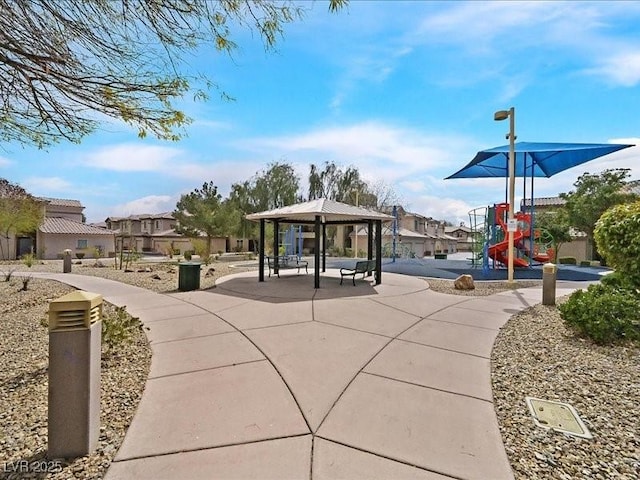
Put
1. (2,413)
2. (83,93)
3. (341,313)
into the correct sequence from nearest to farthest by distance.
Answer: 1. (2,413)
2. (83,93)
3. (341,313)

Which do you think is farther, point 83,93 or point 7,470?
point 83,93

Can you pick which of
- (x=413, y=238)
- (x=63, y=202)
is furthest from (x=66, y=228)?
(x=413, y=238)

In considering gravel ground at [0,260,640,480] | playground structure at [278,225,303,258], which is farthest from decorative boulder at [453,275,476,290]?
playground structure at [278,225,303,258]

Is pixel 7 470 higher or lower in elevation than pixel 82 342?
lower

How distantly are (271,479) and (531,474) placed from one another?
1.79 meters

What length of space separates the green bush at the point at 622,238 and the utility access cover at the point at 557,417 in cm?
432

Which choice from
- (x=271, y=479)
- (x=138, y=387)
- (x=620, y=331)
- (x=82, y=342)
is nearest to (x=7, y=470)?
(x=82, y=342)

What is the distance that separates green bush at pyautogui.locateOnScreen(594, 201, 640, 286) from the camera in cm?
599

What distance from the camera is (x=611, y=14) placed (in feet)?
18.5

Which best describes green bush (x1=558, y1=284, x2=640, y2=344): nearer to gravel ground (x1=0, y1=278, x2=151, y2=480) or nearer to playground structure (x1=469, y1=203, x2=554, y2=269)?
gravel ground (x1=0, y1=278, x2=151, y2=480)

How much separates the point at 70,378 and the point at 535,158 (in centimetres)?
1905

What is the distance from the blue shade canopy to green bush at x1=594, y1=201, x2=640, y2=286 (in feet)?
25.8

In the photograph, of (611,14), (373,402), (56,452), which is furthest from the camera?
(611,14)

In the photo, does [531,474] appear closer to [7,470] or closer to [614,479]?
[614,479]
